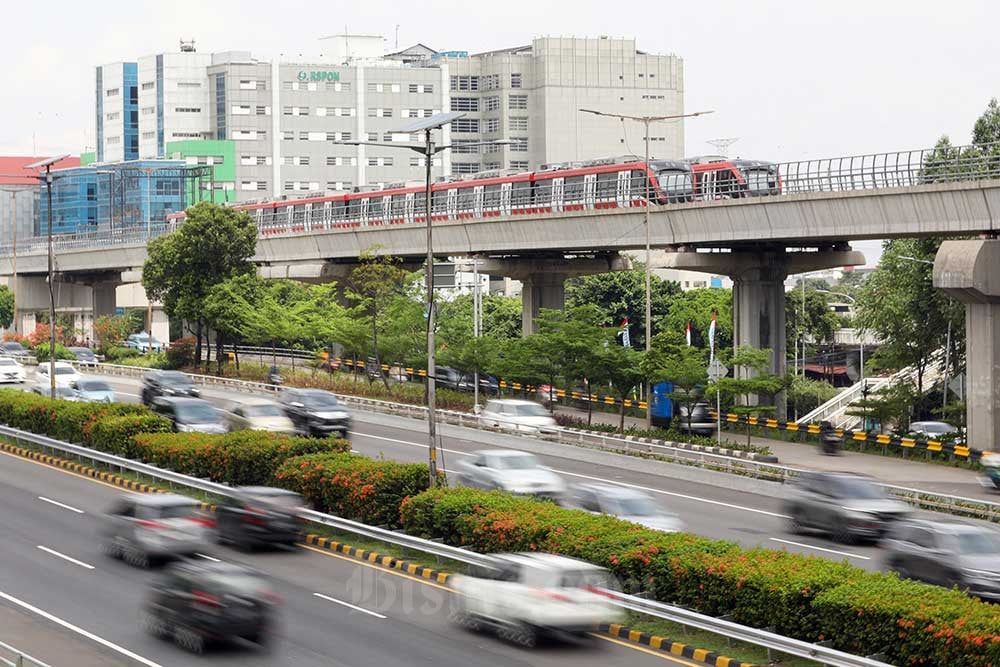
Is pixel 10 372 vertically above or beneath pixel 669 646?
above

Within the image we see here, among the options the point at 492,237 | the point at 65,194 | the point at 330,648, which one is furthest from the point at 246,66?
the point at 330,648

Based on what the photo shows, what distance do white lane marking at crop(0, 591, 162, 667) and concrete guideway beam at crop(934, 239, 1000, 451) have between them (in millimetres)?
33493

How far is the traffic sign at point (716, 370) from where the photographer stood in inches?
2127

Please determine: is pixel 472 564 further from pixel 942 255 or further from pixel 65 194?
pixel 65 194

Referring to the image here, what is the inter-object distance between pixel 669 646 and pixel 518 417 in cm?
3278

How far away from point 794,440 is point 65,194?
15364cm

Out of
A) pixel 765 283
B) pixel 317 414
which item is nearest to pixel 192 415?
pixel 317 414

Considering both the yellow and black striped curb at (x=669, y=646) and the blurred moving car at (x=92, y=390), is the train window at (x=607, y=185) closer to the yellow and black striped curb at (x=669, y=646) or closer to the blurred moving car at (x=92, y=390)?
the blurred moving car at (x=92, y=390)

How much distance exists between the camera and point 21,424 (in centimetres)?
5191

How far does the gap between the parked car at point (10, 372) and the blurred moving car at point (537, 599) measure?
2263 inches

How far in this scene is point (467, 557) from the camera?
27578 mm

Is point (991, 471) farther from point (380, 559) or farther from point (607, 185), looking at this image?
point (607, 185)

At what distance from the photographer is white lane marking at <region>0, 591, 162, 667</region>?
71.1 feet

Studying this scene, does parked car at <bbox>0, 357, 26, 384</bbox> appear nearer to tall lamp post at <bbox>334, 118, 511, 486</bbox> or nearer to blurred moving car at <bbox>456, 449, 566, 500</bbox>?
blurred moving car at <bbox>456, 449, 566, 500</bbox>
